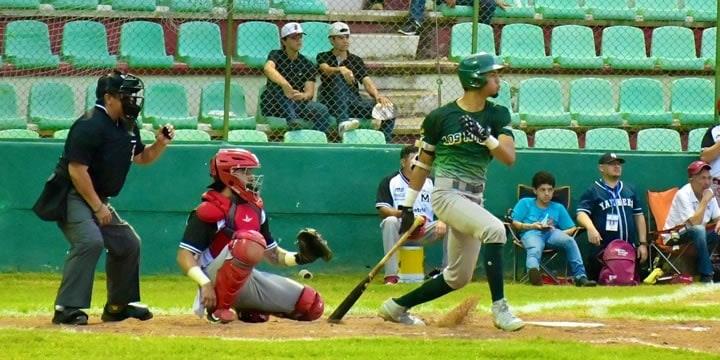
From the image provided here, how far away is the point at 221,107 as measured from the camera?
50.3 feet

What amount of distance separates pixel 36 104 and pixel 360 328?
20.0 feet

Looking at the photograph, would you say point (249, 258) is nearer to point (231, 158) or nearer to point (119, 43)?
→ point (231, 158)

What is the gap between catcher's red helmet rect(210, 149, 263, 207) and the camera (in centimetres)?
998

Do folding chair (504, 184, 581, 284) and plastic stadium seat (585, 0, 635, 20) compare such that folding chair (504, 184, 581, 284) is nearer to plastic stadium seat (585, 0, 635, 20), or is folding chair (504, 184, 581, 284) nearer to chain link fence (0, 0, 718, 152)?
chain link fence (0, 0, 718, 152)

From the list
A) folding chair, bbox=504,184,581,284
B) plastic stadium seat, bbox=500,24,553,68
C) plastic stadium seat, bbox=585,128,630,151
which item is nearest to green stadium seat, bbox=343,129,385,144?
folding chair, bbox=504,184,581,284

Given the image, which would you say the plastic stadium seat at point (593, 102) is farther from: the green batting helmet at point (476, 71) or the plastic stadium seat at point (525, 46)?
the green batting helmet at point (476, 71)

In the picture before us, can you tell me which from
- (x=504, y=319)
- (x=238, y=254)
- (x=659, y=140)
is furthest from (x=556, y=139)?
(x=238, y=254)

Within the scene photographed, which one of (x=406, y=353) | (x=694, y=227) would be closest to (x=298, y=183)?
(x=694, y=227)

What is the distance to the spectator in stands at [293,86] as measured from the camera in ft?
49.3

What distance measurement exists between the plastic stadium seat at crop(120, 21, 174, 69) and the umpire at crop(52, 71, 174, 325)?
5346 mm

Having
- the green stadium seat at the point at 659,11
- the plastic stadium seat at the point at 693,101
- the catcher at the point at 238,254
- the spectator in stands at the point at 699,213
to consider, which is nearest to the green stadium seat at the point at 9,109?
the catcher at the point at 238,254

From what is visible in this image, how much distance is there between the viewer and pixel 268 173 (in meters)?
14.8

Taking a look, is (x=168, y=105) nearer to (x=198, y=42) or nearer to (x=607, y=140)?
(x=198, y=42)

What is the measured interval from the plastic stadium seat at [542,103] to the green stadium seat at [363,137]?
73.9 inches
